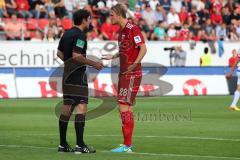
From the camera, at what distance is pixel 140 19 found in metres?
38.8

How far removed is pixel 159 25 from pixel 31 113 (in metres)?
16.4

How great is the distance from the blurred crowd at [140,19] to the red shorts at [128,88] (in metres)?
20.8

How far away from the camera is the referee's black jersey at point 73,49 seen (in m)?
13.9

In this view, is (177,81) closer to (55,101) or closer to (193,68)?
(193,68)

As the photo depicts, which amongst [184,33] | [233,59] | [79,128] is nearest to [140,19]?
[184,33]

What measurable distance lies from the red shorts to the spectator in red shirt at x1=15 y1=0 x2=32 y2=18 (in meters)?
21.8

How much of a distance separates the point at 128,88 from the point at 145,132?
422cm

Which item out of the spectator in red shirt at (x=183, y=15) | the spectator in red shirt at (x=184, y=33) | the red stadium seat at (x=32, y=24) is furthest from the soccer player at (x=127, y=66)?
the spectator in red shirt at (x=183, y=15)

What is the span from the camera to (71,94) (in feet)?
45.8

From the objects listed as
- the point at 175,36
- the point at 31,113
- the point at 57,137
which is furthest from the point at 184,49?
the point at 57,137

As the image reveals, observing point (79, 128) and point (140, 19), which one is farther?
point (140, 19)

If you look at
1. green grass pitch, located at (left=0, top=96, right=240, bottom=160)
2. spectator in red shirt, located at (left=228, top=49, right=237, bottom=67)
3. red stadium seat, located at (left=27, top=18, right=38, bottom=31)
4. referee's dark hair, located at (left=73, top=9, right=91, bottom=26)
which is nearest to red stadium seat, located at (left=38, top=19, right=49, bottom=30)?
red stadium seat, located at (left=27, top=18, right=38, bottom=31)

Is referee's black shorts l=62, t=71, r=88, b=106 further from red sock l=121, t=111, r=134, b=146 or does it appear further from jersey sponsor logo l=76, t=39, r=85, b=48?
red sock l=121, t=111, r=134, b=146

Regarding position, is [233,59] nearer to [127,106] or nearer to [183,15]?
[183,15]
